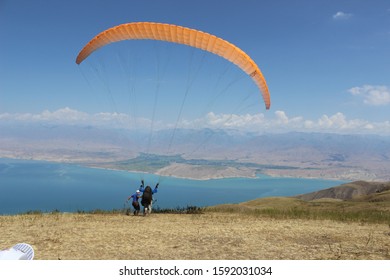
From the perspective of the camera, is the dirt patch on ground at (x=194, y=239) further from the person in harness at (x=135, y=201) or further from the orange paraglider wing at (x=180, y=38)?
the orange paraglider wing at (x=180, y=38)

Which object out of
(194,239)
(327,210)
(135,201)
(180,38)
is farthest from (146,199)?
(327,210)

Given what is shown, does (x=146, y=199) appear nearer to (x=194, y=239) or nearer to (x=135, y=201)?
(x=135, y=201)

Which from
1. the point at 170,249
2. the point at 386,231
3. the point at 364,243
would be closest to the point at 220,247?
the point at 170,249

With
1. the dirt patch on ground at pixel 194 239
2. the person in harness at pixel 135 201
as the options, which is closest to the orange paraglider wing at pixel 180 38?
the dirt patch on ground at pixel 194 239

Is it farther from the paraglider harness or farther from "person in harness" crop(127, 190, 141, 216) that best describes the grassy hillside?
"person in harness" crop(127, 190, 141, 216)

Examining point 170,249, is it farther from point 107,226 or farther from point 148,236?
point 107,226

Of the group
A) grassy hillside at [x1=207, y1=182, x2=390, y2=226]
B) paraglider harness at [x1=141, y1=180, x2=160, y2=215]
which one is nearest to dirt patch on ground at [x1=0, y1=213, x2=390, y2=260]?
grassy hillside at [x1=207, y1=182, x2=390, y2=226]
